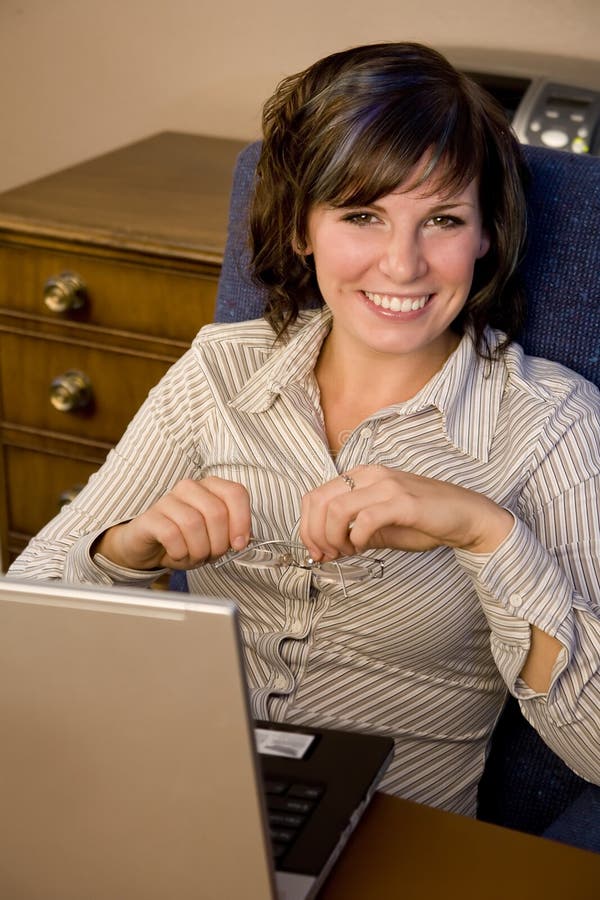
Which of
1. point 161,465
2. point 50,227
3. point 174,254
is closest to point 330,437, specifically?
point 161,465

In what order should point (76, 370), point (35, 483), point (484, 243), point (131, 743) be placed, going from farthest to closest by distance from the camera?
point (35, 483) → point (76, 370) → point (484, 243) → point (131, 743)

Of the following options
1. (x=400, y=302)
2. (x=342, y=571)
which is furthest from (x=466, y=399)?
(x=342, y=571)

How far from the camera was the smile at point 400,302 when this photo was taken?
1.21m

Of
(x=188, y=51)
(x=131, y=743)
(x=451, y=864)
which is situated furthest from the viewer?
(x=188, y=51)

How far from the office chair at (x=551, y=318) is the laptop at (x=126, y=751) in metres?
0.65

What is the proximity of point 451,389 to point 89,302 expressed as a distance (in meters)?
0.89

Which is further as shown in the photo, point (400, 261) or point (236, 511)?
point (400, 261)

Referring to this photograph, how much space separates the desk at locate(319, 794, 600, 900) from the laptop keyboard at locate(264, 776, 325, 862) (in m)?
0.03

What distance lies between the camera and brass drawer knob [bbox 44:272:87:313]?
195 cm

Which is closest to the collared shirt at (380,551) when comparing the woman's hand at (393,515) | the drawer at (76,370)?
the woman's hand at (393,515)

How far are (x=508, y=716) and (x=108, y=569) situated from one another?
0.44 m

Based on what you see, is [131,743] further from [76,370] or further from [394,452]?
[76,370]

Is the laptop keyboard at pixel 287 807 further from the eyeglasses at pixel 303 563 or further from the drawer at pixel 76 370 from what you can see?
the drawer at pixel 76 370

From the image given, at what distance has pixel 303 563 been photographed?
1.19 m
